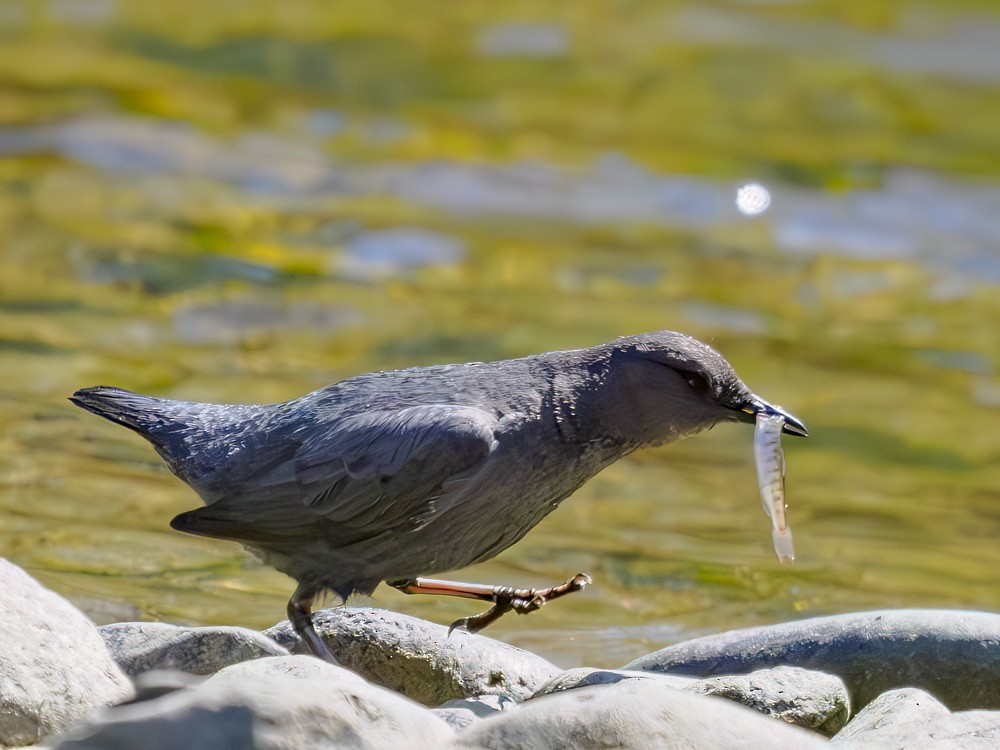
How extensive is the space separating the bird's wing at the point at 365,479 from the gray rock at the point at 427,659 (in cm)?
32

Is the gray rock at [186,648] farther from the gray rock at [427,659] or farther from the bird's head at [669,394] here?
the bird's head at [669,394]

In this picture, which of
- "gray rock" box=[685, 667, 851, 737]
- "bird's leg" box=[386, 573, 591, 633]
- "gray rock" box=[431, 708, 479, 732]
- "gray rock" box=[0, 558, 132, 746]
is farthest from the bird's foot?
"gray rock" box=[0, 558, 132, 746]

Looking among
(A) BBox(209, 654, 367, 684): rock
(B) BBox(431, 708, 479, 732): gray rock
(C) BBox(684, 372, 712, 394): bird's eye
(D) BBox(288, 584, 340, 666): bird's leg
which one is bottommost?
(B) BBox(431, 708, 479, 732): gray rock

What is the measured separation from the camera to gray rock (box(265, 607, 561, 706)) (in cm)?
483

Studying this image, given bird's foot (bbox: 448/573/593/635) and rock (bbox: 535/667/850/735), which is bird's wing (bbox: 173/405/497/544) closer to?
bird's foot (bbox: 448/573/593/635)

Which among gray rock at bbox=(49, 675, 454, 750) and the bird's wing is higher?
the bird's wing

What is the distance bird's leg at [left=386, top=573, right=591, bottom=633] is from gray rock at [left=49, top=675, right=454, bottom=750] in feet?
5.83

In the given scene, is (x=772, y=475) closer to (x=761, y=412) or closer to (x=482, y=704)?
(x=761, y=412)

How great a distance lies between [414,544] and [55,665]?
4.01ft

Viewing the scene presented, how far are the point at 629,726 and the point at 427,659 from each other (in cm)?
157

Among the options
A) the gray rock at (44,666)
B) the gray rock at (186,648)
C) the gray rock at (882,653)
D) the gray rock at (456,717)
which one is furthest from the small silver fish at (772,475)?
the gray rock at (44,666)

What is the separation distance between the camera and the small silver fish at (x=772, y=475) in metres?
4.77

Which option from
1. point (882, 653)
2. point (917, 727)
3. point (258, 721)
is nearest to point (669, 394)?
point (882, 653)

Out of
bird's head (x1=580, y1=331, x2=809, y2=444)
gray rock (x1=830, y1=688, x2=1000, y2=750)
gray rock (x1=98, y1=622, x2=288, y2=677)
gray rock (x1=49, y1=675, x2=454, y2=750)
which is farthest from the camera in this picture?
bird's head (x1=580, y1=331, x2=809, y2=444)
